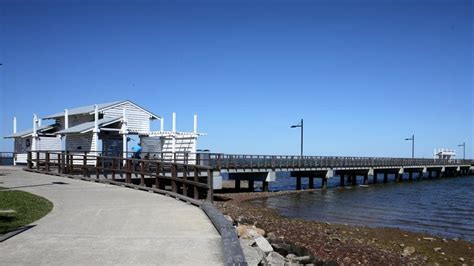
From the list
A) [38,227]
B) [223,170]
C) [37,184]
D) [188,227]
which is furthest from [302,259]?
[223,170]

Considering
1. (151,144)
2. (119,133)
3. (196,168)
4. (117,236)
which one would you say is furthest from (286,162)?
(117,236)

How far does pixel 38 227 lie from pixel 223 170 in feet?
81.6

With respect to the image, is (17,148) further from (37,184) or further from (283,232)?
(283,232)

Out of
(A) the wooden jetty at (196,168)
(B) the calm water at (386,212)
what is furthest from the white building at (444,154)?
(B) the calm water at (386,212)

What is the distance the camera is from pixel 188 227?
914 centimetres

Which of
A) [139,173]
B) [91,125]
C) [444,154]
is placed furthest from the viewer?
[444,154]

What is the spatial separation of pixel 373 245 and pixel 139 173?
27.9ft

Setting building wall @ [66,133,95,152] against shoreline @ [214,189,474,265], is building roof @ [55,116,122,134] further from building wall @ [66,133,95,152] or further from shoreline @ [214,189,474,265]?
shoreline @ [214,189,474,265]

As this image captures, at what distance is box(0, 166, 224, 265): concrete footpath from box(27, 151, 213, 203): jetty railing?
1.34 metres

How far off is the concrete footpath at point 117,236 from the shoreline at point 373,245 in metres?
3.66

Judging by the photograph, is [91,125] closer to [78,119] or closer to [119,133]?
[119,133]

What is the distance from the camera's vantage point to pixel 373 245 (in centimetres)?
1528

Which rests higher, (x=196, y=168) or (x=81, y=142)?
(x=81, y=142)

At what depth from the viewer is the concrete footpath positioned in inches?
259
